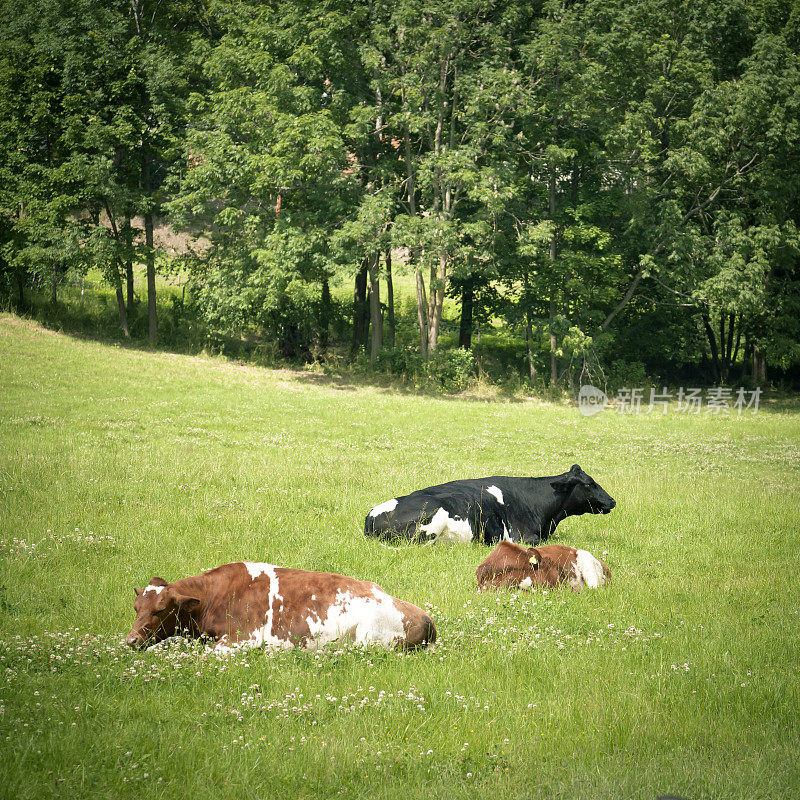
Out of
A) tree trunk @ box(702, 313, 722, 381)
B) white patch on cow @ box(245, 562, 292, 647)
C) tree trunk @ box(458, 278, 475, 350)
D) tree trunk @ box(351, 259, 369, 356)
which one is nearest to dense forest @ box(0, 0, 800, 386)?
tree trunk @ box(458, 278, 475, 350)

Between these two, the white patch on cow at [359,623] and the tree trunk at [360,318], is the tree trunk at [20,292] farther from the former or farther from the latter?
the white patch on cow at [359,623]

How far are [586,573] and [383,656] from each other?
3433 mm

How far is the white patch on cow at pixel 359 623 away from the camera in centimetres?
653

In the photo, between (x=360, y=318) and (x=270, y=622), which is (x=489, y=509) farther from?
(x=360, y=318)

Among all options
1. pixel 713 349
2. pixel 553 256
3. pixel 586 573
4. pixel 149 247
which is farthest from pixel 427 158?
pixel 586 573

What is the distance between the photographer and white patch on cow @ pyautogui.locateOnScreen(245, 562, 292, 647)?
6.48m

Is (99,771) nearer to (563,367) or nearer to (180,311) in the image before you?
(563,367)

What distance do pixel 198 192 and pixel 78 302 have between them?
37.4ft

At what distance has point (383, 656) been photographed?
6.43m

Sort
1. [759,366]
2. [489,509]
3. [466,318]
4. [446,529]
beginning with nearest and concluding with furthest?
[446,529]
[489,509]
[466,318]
[759,366]

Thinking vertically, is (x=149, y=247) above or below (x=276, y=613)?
above

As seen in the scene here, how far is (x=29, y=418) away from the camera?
19.5 m

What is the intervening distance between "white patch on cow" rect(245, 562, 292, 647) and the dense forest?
90.3 feet

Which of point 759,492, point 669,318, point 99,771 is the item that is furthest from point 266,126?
point 99,771
